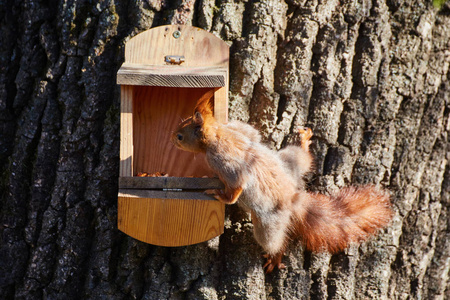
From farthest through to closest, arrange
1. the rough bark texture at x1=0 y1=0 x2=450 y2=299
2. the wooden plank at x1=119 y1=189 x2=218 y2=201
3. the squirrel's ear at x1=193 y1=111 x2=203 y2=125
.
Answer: the rough bark texture at x1=0 y1=0 x2=450 y2=299 < the squirrel's ear at x1=193 y1=111 x2=203 y2=125 < the wooden plank at x1=119 y1=189 x2=218 y2=201

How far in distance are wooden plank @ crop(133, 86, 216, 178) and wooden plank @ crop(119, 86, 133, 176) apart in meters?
0.24

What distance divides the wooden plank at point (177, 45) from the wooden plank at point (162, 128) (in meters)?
0.18

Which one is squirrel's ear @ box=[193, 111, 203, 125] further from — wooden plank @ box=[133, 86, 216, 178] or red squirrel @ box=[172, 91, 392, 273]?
wooden plank @ box=[133, 86, 216, 178]

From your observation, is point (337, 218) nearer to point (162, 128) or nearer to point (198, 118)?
point (198, 118)

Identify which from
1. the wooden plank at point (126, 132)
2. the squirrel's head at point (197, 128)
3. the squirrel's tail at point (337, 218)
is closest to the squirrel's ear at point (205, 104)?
the squirrel's head at point (197, 128)

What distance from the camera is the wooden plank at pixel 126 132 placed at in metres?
2.31

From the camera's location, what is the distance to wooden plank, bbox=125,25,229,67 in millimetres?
2467

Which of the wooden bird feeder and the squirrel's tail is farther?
the squirrel's tail

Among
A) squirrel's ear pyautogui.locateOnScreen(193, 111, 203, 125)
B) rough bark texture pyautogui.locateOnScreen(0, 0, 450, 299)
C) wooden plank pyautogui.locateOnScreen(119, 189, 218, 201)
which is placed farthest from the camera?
rough bark texture pyautogui.locateOnScreen(0, 0, 450, 299)

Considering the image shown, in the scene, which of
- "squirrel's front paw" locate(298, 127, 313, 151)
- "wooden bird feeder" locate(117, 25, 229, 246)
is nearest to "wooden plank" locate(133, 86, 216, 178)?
"wooden bird feeder" locate(117, 25, 229, 246)

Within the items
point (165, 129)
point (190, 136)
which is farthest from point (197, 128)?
point (165, 129)

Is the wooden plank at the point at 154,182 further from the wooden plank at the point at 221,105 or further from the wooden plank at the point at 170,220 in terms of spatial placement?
the wooden plank at the point at 221,105

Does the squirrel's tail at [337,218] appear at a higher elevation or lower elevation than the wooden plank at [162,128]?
lower

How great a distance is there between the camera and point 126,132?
2.31 m
